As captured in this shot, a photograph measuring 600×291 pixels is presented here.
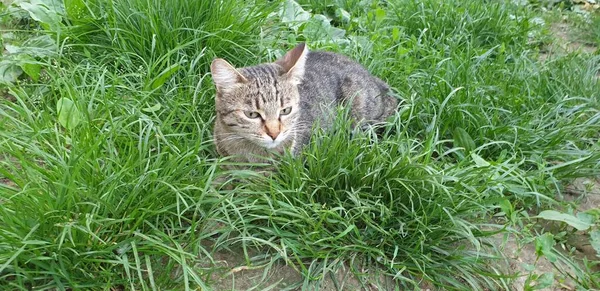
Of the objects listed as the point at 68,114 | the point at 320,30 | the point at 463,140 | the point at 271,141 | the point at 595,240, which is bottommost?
the point at 595,240

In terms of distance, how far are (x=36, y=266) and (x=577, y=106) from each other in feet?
10.5

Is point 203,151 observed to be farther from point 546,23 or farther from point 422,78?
point 546,23

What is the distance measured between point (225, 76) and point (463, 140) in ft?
4.69

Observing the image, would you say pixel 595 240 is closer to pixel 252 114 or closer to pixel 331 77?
pixel 331 77

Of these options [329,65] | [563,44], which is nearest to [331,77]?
[329,65]

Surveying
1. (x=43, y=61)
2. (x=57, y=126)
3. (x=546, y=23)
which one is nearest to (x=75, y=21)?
(x=43, y=61)

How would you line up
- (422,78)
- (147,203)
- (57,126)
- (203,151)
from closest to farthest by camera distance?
(147,203) < (57,126) < (203,151) < (422,78)

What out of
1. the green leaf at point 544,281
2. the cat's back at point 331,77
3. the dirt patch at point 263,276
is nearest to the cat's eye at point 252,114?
the cat's back at point 331,77

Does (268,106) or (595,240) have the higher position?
(268,106)

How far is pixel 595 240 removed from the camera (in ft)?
8.39

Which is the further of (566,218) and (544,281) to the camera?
(566,218)

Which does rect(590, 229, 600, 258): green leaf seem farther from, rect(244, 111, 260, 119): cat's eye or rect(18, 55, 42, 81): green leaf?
rect(18, 55, 42, 81): green leaf

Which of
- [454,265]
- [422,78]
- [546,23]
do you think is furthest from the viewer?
[546,23]

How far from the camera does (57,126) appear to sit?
8.52 ft
